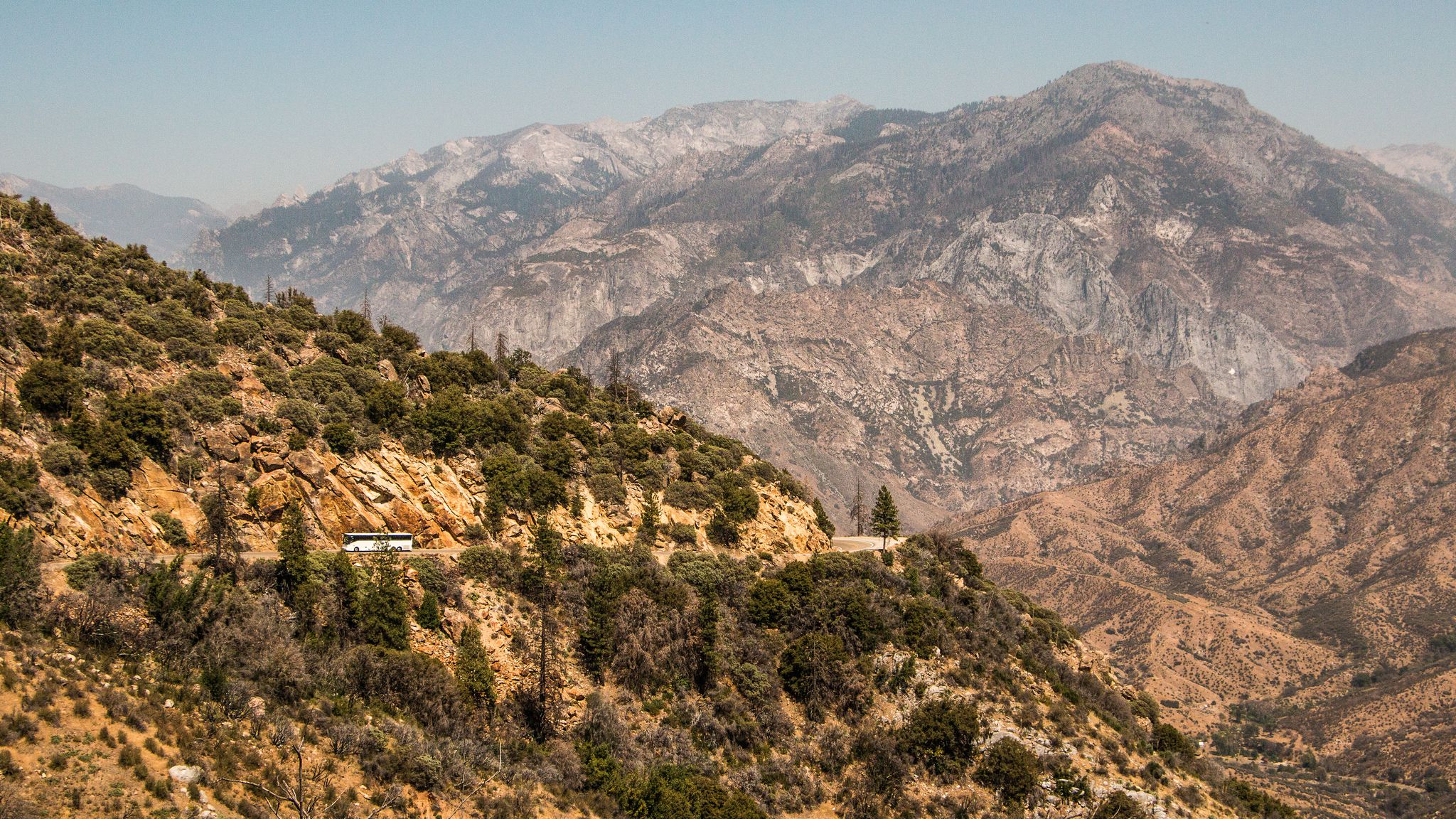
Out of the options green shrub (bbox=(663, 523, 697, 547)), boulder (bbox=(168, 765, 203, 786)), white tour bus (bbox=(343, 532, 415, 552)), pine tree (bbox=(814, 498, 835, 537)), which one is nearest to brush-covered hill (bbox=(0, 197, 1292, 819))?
boulder (bbox=(168, 765, 203, 786))

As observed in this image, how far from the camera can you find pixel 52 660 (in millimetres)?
34438

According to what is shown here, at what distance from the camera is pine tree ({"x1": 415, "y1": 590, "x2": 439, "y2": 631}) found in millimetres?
49062

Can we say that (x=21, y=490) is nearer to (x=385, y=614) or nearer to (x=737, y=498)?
(x=385, y=614)

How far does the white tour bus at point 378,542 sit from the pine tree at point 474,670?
6.68 meters

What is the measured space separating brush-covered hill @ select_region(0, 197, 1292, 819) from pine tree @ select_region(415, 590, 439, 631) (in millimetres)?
612

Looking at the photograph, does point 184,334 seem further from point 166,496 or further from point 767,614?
point 767,614

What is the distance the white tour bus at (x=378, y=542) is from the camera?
51.5 meters

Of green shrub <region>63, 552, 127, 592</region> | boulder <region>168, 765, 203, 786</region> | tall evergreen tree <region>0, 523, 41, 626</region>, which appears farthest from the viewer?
green shrub <region>63, 552, 127, 592</region>

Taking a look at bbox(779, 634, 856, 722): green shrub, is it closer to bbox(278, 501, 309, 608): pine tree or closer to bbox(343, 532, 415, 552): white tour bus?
bbox(343, 532, 415, 552): white tour bus

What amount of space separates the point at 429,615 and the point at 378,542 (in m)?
6.16

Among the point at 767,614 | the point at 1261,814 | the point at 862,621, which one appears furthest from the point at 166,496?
the point at 1261,814

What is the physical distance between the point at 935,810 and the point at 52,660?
4350 centimetres

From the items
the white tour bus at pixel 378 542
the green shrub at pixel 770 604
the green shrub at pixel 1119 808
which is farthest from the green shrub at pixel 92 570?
the green shrub at pixel 1119 808

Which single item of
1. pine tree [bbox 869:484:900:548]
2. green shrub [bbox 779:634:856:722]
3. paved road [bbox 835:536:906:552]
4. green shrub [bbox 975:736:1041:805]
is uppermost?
pine tree [bbox 869:484:900:548]
